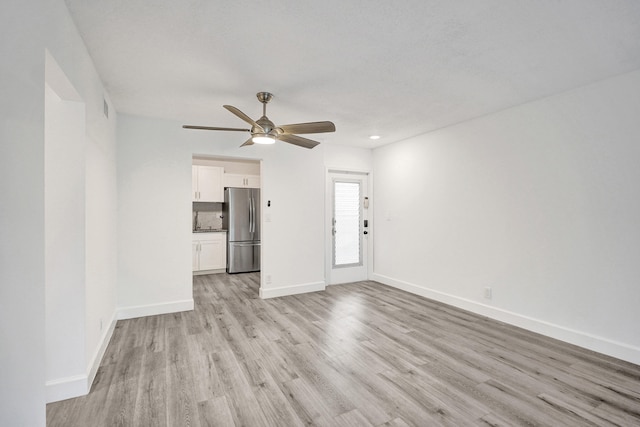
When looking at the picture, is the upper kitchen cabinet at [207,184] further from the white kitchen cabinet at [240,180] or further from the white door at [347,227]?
the white door at [347,227]

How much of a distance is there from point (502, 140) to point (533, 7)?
6.57 feet

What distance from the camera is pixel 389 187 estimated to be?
5262 millimetres

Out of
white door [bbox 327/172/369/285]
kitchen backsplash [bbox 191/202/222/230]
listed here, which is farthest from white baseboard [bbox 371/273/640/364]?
kitchen backsplash [bbox 191/202/222/230]

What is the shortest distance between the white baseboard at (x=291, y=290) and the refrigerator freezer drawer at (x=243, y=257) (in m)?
1.95

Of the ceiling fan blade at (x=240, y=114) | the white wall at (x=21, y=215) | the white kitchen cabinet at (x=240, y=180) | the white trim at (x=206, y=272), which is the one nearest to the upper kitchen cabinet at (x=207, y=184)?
the white kitchen cabinet at (x=240, y=180)

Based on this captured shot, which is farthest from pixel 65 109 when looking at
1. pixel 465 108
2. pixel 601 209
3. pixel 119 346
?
pixel 601 209

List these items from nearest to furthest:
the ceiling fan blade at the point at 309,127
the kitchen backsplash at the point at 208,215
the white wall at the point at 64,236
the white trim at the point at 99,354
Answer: the white wall at the point at 64,236, the white trim at the point at 99,354, the ceiling fan blade at the point at 309,127, the kitchen backsplash at the point at 208,215

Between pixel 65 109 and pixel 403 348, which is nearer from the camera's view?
pixel 65 109

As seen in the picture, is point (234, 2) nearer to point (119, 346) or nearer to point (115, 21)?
point (115, 21)

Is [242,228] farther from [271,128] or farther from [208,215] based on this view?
[271,128]

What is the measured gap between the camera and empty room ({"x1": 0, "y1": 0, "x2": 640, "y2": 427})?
70.0 inches

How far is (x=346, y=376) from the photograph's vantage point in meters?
2.37

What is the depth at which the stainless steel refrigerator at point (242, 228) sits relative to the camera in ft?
20.4

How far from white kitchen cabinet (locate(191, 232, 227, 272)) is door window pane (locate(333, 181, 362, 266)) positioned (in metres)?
2.54
